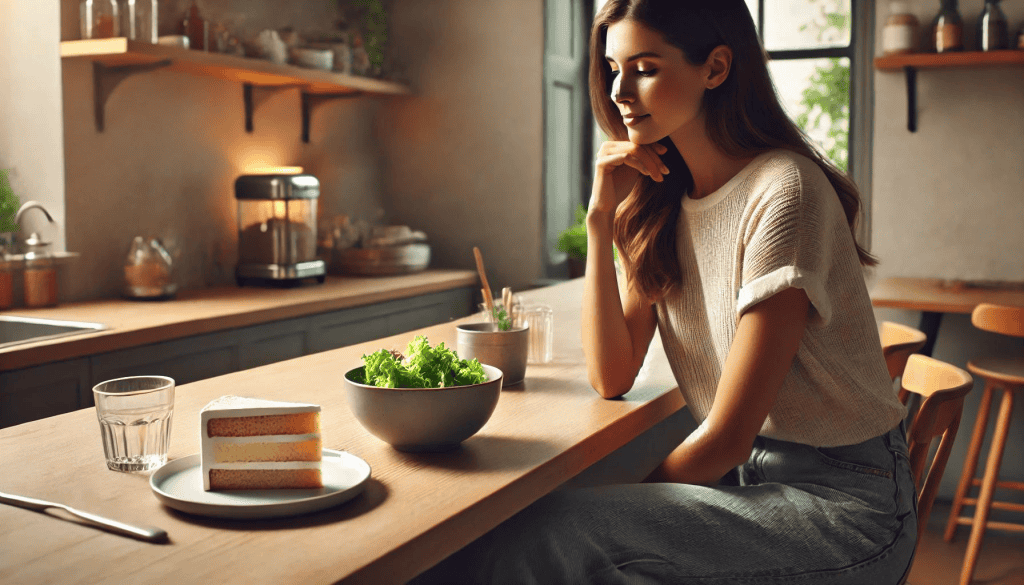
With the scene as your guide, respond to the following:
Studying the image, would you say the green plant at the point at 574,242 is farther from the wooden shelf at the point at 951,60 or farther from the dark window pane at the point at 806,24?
the wooden shelf at the point at 951,60

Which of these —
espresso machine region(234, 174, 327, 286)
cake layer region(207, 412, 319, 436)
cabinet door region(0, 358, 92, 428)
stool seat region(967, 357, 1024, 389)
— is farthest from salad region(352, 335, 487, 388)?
espresso machine region(234, 174, 327, 286)

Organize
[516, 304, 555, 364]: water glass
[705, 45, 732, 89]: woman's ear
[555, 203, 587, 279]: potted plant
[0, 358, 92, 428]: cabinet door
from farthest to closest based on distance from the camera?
[555, 203, 587, 279]: potted plant < [0, 358, 92, 428]: cabinet door < [516, 304, 555, 364]: water glass < [705, 45, 732, 89]: woman's ear

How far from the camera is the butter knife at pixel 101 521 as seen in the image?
813mm

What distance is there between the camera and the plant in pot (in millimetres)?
2760

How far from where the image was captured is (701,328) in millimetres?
1439

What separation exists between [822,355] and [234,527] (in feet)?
2.76

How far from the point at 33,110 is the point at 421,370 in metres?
2.50

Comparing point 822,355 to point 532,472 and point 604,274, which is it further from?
point 532,472

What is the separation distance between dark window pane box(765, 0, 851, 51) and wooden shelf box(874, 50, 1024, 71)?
0.46 m

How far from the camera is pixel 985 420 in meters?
2.83

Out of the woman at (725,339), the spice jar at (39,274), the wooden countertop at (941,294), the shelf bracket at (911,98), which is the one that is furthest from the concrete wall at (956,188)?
the spice jar at (39,274)

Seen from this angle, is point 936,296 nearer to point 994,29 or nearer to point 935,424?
point 994,29

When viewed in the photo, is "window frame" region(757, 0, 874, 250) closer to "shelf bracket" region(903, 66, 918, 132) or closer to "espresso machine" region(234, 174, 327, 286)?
"shelf bracket" region(903, 66, 918, 132)

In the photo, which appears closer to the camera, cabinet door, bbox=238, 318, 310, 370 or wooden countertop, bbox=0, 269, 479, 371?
wooden countertop, bbox=0, 269, 479, 371
